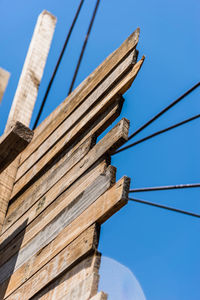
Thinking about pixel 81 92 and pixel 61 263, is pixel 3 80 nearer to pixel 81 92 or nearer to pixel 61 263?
pixel 61 263

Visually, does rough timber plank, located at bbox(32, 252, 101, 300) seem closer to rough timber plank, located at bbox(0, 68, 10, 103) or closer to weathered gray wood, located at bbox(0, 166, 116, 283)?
A: weathered gray wood, located at bbox(0, 166, 116, 283)

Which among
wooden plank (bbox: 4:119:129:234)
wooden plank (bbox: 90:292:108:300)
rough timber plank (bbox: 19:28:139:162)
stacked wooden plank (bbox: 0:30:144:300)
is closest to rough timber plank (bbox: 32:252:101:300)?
stacked wooden plank (bbox: 0:30:144:300)

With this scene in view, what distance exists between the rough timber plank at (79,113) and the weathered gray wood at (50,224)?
2.93ft

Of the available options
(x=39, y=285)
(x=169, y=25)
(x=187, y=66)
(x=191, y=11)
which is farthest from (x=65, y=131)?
(x=187, y=66)

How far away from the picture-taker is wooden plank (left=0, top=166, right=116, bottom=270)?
14.0 feet

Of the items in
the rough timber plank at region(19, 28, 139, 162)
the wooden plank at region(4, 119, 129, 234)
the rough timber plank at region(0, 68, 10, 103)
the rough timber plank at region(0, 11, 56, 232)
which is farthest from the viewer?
the rough timber plank at region(0, 11, 56, 232)

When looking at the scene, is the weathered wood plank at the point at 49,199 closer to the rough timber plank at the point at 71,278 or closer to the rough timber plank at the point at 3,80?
the rough timber plank at the point at 71,278

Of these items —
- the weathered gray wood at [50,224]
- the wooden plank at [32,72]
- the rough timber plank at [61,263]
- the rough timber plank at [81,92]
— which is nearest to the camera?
the rough timber plank at [61,263]

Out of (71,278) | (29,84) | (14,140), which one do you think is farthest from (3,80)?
(29,84)

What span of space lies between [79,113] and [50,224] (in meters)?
1.20

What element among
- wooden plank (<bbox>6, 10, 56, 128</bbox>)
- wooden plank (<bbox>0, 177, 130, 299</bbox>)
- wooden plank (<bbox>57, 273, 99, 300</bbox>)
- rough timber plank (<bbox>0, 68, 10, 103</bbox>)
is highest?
wooden plank (<bbox>6, 10, 56, 128</bbox>)

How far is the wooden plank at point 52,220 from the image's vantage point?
427cm

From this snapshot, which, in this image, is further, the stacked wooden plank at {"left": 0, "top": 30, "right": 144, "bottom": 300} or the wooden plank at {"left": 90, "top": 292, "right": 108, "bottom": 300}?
the stacked wooden plank at {"left": 0, "top": 30, "right": 144, "bottom": 300}

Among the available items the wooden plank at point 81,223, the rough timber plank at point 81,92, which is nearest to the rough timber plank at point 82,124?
the rough timber plank at point 81,92
